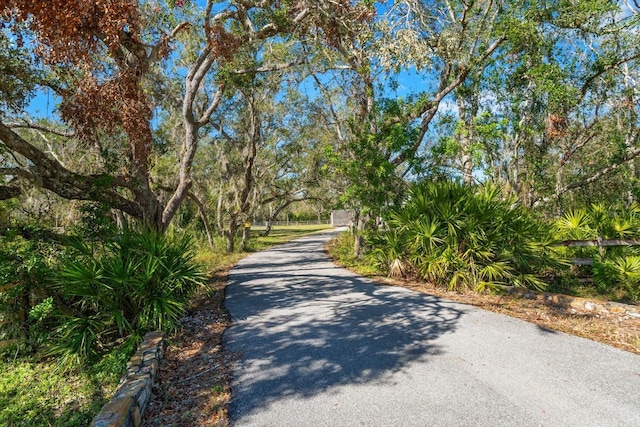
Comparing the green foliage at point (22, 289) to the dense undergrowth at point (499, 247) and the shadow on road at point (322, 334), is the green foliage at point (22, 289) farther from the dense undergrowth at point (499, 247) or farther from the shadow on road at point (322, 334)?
the dense undergrowth at point (499, 247)

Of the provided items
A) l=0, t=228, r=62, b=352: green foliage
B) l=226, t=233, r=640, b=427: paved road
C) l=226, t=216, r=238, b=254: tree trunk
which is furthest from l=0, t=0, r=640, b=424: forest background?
l=226, t=216, r=238, b=254: tree trunk

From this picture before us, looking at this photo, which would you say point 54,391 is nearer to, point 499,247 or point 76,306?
point 76,306

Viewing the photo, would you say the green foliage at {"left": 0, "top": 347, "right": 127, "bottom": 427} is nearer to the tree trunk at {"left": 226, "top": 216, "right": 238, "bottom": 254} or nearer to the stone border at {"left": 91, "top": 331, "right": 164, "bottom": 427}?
the stone border at {"left": 91, "top": 331, "right": 164, "bottom": 427}

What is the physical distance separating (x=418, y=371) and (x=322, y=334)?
1.71 m

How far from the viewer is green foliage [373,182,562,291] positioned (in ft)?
26.1

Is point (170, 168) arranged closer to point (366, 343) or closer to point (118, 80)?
point (118, 80)

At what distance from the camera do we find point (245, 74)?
977cm

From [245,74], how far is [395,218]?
5631 millimetres

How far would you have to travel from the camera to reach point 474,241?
26.3ft

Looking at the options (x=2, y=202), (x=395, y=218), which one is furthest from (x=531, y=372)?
(x=2, y=202)

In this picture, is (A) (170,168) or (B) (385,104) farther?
(A) (170,168)

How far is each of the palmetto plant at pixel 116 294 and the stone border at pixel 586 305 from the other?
6641 mm

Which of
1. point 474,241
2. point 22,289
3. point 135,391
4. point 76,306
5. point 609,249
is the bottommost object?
point 135,391

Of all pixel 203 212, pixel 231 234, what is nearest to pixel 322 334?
pixel 203 212
